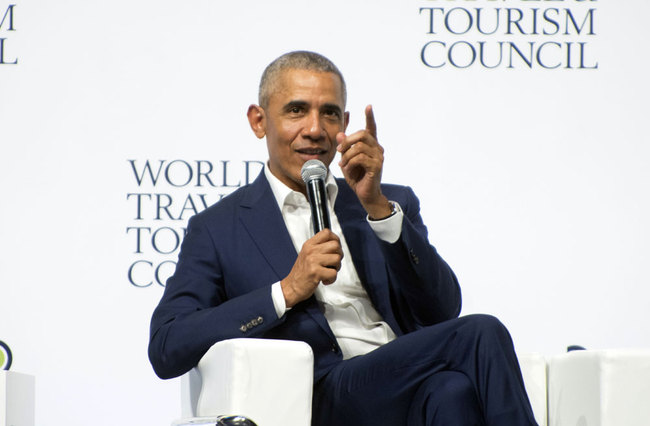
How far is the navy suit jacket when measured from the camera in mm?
2660

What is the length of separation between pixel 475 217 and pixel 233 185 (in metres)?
A: 0.90

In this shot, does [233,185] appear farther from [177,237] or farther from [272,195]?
[272,195]

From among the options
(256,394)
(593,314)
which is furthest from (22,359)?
(593,314)

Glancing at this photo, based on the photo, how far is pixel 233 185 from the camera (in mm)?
3787

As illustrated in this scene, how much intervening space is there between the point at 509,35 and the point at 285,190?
1315mm

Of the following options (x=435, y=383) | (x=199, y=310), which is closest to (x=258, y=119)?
(x=199, y=310)

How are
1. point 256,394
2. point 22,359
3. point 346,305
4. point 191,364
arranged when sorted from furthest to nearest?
point 22,359, point 346,305, point 191,364, point 256,394

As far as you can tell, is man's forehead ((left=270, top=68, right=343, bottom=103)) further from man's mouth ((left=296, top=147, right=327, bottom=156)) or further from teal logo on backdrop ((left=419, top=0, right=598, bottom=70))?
teal logo on backdrop ((left=419, top=0, right=598, bottom=70))

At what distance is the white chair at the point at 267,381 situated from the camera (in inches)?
95.1

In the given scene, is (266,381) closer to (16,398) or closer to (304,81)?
(304,81)

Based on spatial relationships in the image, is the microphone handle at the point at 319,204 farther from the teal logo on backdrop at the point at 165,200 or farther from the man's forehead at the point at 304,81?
the teal logo on backdrop at the point at 165,200

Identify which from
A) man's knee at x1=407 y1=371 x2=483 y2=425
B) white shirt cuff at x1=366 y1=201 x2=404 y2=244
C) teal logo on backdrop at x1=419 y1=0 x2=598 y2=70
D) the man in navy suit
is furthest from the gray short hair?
man's knee at x1=407 y1=371 x2=483 y2=425

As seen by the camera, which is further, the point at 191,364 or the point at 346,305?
the point at 346,305

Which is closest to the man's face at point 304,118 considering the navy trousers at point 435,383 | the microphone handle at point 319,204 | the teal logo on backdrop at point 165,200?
the microphone handle at point 319,204
